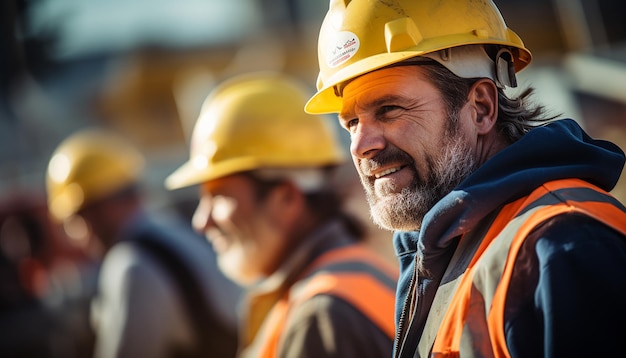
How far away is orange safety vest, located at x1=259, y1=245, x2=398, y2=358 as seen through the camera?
138 inches

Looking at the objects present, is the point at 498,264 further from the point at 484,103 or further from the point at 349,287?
the point at 349,287

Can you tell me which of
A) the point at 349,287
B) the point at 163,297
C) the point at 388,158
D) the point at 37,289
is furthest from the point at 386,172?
the point at 37,289

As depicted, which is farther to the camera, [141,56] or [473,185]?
[141,56]

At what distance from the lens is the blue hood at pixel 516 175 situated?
7.14 ft

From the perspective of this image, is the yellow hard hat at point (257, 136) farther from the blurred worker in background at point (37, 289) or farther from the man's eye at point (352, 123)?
the blurred worker in background at point (37, 289)

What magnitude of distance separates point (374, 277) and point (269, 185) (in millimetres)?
963

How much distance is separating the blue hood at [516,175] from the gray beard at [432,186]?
0.69 feet

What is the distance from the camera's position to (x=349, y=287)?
3576 millimetres

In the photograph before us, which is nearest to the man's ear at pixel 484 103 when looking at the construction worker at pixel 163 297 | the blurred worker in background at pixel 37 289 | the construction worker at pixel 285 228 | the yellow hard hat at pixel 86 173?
the construction worker at pixel 285 228

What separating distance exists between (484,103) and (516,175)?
47 centimetres

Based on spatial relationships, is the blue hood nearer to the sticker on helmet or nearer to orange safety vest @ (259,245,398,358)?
the sticker on helmet

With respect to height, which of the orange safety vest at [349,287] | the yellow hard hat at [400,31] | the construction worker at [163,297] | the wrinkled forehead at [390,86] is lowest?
the construction worker at [163,297]

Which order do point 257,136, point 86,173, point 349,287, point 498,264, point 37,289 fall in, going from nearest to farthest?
1. point 498,264
2. point 349,287
3. point 257,136
4. point 86,173
5. point 37,289

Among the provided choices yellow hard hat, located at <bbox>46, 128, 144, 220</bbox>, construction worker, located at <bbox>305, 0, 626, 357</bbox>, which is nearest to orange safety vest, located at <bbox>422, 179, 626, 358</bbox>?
construction worker, located at <bbox>305, 0, 626, 357</bbox>
